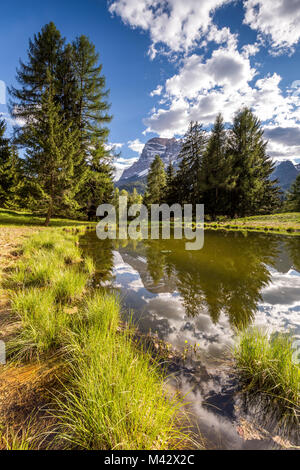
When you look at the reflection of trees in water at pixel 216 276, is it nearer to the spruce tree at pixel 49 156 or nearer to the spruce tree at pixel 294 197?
the spruce tree at pixel 49 156

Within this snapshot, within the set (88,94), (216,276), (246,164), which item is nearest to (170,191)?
(246,164)

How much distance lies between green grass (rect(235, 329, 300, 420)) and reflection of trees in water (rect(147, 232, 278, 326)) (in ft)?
3.80

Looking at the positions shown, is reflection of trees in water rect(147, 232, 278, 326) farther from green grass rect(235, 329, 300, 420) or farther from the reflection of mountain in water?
green grass rect(235, 329, 300, 420)

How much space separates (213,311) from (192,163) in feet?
126

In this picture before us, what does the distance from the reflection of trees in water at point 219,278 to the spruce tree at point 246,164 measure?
88.2 ft

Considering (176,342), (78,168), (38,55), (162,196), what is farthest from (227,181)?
(176,342)

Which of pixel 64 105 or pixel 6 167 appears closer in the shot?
pixel 64 105

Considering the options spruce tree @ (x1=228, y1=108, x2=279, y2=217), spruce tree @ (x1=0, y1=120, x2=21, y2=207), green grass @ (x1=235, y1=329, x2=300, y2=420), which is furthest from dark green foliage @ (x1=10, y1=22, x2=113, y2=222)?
spruce tree @ (x1=228, y1=108, x2=279, y2=217)

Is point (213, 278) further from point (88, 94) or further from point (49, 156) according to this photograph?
point (88, 94)

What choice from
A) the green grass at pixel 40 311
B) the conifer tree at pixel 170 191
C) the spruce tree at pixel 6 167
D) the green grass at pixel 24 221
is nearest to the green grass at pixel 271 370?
the green grass at pixel 40 311

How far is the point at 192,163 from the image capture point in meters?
37.9

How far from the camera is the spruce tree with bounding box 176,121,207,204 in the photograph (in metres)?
36.6

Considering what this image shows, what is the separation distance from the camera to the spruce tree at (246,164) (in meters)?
32.6

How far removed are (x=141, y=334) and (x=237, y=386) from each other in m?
1.58
